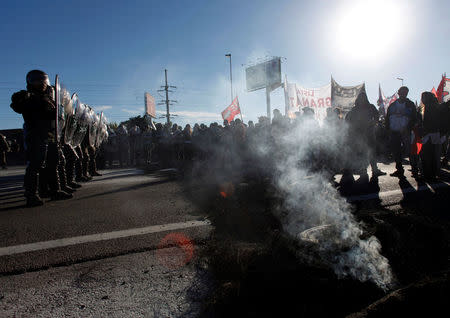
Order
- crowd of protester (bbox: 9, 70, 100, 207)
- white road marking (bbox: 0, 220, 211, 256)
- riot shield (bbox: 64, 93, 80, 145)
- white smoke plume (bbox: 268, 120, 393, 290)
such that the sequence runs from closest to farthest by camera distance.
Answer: white smoke plume (bbox: 268, 120, 393, 290) → white road marking (bbox: 0, 220, 211, 256) → crowd of protester (bbox: 9, 70, 100, 207) → riot shield (bbox: 64, 93, 80, 145)

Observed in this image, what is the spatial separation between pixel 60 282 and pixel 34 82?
13.6 feet

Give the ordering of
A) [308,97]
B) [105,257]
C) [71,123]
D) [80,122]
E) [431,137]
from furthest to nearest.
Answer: [308,97]
[80,122]
[431,137]
[71,123]
[105,257]

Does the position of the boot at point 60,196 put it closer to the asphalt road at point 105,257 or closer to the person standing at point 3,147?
the asphalt road at point 105,257

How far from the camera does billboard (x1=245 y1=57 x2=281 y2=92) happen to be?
3847cm

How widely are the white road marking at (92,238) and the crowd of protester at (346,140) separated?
3.71 metres

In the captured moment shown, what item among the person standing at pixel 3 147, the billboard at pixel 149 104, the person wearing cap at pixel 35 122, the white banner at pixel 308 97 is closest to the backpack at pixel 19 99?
the person wearing cap at pixel 35 122

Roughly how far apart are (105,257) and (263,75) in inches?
1570

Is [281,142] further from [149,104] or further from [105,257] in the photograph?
[149,104]

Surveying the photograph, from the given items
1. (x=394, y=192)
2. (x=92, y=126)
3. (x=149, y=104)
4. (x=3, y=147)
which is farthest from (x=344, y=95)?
(x=149, y=104)

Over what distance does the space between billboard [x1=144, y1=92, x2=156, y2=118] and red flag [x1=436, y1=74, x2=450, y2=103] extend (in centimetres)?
4849

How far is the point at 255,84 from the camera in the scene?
4081 centimetres

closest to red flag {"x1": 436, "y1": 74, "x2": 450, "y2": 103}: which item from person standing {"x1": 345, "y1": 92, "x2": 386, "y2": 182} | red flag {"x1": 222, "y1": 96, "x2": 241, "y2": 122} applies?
person standing {"x1": 345, "y1": 92, "x2": 386, "y2": 182}

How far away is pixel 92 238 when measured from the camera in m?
3.03

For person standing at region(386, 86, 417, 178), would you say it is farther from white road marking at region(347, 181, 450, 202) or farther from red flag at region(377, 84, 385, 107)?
red flag at region(377, 84, 385, 107)
